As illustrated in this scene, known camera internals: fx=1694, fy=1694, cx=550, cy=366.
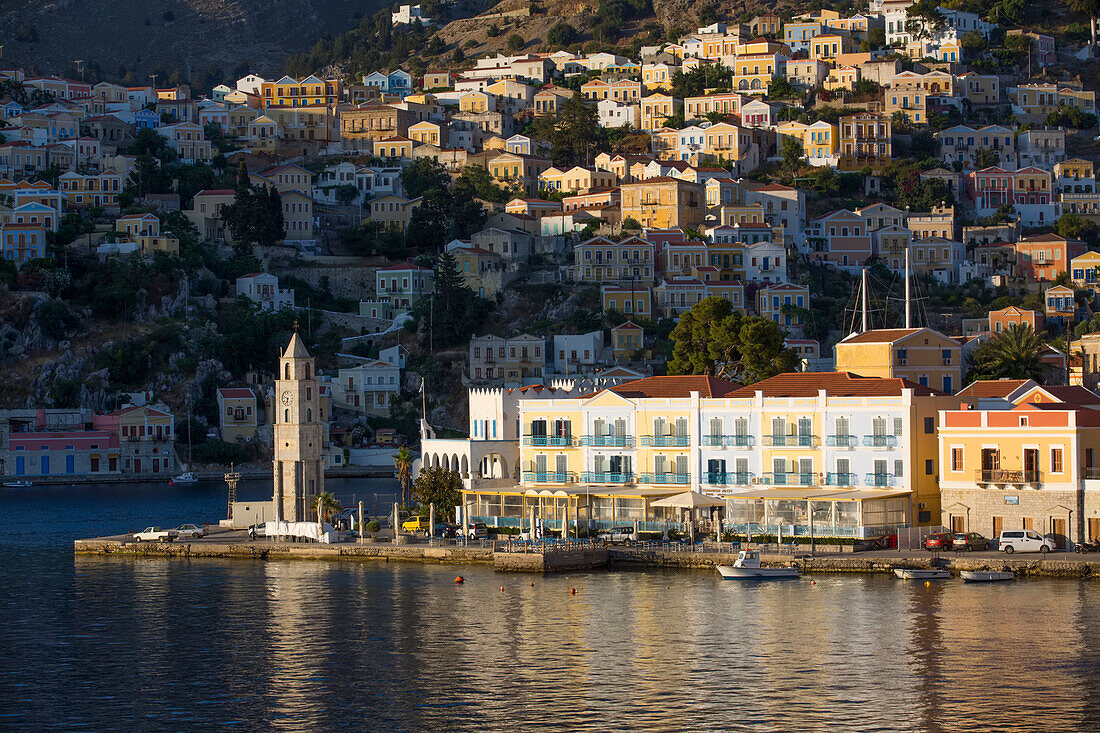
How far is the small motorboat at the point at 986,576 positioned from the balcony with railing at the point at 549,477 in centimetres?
1627

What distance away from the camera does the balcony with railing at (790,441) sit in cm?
5512

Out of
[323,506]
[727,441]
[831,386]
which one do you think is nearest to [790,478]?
[727,441]

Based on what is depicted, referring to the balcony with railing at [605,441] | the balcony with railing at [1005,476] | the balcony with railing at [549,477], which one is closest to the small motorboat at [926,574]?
the balcony with railing at [1005,476]

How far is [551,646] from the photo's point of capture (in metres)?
41.8

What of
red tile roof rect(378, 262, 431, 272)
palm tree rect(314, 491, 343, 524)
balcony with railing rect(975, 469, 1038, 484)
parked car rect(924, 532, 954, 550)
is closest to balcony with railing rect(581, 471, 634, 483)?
palm tree rect(314, 491, 343, 524)

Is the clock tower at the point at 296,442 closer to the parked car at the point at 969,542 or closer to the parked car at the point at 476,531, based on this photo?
the parked car at the point at 476,531

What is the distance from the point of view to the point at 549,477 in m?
60.5

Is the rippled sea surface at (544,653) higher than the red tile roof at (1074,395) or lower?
lower

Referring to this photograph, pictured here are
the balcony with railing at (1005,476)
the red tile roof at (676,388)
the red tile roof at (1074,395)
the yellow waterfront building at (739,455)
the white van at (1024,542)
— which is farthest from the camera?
the red tile roof at (676,388)

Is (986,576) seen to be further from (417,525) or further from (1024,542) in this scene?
(417,525)

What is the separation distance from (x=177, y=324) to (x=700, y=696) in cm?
8063

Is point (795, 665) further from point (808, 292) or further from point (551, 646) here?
point (808, 292)

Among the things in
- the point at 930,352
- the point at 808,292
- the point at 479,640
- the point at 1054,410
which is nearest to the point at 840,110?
the point at 808,292

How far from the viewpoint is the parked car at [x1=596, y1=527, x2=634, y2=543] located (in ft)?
183
